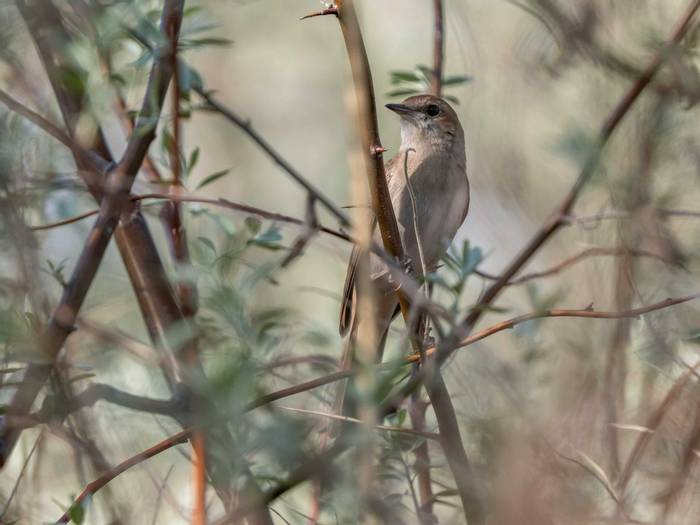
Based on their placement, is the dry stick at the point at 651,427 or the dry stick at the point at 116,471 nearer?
the dry stick at the point at 116,471

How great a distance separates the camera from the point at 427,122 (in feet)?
19.2

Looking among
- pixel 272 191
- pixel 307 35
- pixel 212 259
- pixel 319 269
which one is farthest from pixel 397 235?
pixel 307 35

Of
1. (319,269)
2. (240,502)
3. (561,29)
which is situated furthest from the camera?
(319,269)

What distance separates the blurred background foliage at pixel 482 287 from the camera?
8.43 ft

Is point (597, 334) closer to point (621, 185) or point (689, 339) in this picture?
point (621, 185)

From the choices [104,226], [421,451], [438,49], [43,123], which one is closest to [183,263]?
[104,226]

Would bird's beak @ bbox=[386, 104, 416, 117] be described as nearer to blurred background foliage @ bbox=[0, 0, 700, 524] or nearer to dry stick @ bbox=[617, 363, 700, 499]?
blurred background foliage @ bbox=[0, 0, 700, 524]

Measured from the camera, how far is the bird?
205 inches

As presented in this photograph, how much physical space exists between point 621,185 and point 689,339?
111cm

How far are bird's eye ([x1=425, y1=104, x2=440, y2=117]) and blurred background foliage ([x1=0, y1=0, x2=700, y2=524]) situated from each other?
53cm

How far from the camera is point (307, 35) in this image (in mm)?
9047

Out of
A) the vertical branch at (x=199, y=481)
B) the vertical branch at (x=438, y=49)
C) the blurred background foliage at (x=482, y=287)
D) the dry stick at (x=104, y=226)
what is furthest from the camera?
the vertical branch at (x=438, y=49)

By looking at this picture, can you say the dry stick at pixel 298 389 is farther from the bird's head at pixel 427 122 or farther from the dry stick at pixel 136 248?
the bird's head at pixel 427 122

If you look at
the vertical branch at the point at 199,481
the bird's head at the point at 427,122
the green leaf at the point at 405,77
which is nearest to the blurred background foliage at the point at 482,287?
the green leaf at the point at 405,77
